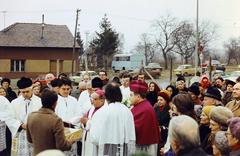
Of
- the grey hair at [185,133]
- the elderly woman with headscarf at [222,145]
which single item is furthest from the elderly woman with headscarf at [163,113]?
the grey hair at [185,133]

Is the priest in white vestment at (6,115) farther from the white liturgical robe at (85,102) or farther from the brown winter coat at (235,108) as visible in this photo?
the brown winter coat at (235,108)

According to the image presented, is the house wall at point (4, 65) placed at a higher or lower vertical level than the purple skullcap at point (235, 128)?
higher

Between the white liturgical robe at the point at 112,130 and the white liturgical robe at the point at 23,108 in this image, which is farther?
the white liturgical robe at the point at 23,108

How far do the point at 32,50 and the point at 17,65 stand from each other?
8.60 feet

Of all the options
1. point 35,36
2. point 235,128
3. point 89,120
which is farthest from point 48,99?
point 35,36

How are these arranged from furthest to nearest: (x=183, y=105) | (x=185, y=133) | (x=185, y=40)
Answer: (x=185, y=40) < (x=183, y=105) < (x=185, y=133)

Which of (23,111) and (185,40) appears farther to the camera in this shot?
(185,40)

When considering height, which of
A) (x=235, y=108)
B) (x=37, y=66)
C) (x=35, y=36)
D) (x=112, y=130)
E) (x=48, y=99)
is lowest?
(x=112, y=130)

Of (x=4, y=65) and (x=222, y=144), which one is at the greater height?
(x=4, y=65)

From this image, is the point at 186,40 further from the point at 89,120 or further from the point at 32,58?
the point at 89,120

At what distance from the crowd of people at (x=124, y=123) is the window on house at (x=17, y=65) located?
1862 inches

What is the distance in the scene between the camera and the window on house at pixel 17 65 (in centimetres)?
5556

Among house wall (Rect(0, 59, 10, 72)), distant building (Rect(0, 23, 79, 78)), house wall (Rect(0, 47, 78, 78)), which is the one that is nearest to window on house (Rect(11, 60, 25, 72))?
distant building (Rect(0, 23, 79, 78))

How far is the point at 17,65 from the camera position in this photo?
55.9 metres
